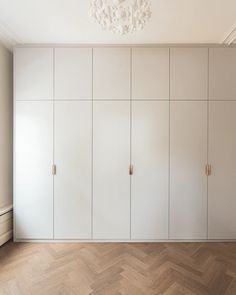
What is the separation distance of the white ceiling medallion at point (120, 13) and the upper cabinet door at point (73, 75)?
40.4 inches

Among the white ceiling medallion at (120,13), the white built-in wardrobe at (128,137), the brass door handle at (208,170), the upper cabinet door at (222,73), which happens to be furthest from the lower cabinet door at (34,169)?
the upper cabinet door at (222,73)

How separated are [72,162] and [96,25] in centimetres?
179

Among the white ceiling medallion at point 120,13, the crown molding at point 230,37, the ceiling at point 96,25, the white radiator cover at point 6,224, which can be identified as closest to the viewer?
the white ceiling medallion at point 120,13

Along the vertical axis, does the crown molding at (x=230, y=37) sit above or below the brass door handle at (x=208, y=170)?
above

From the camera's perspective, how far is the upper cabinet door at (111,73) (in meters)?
2.52

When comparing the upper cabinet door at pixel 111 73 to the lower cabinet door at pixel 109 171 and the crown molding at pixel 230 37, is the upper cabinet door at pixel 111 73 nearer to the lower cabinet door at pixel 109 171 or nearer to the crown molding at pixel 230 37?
the lower cabinet door at pixel 109 171

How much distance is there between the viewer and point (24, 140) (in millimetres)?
2531

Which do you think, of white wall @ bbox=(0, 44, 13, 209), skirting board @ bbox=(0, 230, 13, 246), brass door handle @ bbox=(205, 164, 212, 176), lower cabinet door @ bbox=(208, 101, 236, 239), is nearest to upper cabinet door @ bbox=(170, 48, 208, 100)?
lower cabinet door @ bbox=(208, 101, 236, 239)

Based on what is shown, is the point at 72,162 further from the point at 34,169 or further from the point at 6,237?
the point at 6,237

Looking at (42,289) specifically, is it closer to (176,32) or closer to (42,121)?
Answer: (42,121)

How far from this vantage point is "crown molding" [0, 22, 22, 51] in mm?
2245

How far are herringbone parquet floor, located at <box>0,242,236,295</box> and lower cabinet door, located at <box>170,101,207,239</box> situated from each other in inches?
21.1

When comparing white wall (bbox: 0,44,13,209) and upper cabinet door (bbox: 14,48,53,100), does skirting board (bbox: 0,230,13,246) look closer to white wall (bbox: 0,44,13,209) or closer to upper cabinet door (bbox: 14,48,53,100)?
white wall (bbox: 0,44,13,209)

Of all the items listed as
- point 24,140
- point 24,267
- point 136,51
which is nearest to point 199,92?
→ point 136,51
